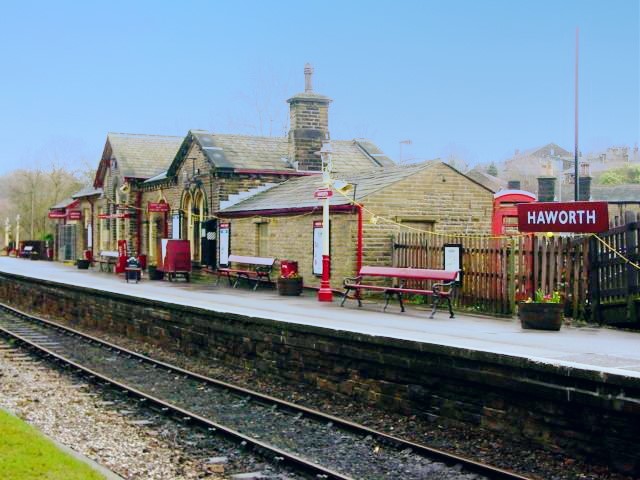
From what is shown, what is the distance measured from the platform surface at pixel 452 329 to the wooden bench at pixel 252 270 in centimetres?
155

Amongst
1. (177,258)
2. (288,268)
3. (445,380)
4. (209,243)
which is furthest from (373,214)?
(177,258)

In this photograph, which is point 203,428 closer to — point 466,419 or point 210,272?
point 466,419

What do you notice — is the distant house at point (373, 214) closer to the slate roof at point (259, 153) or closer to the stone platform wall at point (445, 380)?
the slate roof at point (259, 153)

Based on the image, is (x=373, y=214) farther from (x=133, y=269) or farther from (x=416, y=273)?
(x=133, y=269)

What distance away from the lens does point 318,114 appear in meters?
28.4

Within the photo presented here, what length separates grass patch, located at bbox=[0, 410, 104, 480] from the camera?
7.04 metres

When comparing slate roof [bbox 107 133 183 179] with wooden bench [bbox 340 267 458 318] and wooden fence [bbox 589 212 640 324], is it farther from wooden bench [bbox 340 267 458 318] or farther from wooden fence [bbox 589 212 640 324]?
wooden fence [bbox 589 212 640 324]

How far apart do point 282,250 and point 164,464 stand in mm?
14709

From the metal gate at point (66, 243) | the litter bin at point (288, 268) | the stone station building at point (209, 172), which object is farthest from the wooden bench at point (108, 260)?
the litter bin at point (288, 268)

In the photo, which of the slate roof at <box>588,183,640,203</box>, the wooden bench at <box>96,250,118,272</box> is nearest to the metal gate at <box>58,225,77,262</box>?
the wooden bench at <box>96,250,118,272</box>

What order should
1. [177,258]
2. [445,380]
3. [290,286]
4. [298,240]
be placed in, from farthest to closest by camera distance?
[177,258]
[298,240]
[290,286]
[445,380]

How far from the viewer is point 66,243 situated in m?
49.1

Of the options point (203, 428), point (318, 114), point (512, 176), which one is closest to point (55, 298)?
point (318, 114)

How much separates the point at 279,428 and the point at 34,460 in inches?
138
